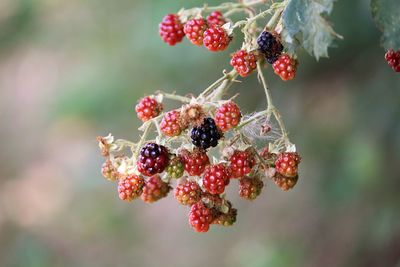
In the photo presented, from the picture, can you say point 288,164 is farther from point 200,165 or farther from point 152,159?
point 152,159

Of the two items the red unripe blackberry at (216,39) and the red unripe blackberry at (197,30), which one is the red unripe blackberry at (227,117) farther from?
the red unripe blackberry at (197,30)

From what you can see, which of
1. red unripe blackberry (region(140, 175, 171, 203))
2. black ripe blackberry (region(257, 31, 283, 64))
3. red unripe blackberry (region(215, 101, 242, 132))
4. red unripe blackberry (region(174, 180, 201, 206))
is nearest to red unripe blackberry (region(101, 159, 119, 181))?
red unripe blackberry (region(140, 175, 171, 203))

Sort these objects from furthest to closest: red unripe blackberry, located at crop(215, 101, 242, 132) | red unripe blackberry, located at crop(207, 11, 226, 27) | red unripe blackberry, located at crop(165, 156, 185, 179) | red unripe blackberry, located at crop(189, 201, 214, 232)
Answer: red unripe blackberry, located at crop(207, 11, 226, 27) < red unripe blackberry, located at crop(189, 201, 214, 232) < red unripe blackberry, located at crop(165, 156, 185, 179) < red unripe blackberry, located at crop(215, 101, 242, 132)

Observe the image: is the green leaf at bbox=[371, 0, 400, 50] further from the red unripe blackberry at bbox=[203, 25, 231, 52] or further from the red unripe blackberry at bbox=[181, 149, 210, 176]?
the red unripe blackberry at bbox=[181, 149, 210, 176]

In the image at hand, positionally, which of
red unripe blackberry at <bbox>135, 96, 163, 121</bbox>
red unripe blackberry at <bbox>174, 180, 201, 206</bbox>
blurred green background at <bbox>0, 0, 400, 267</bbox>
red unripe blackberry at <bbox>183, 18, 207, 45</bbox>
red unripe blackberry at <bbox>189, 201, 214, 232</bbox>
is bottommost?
red unripe blackberry at <bbox>189, 201, 214, 232</bbox>

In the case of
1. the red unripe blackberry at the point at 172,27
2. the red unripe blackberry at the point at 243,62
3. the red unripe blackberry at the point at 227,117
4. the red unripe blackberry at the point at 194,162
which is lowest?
the red unripe blackberry at the point at 194,162

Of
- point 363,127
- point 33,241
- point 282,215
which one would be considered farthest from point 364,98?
point 33,241

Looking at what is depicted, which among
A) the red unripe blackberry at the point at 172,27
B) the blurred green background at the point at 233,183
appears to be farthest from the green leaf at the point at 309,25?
the blurred green background at the point at 233,183
